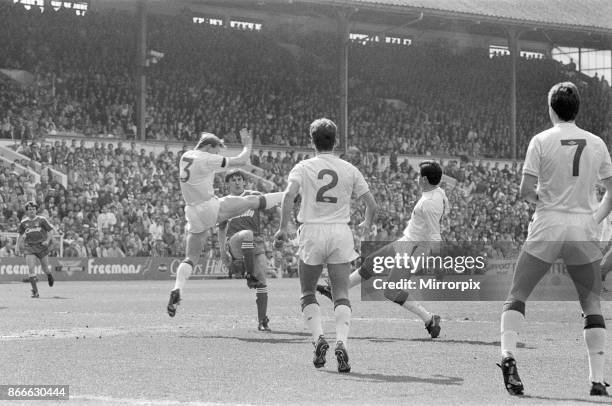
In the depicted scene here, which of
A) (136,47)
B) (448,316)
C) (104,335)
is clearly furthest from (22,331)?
(136,47)

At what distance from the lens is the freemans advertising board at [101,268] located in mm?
31703

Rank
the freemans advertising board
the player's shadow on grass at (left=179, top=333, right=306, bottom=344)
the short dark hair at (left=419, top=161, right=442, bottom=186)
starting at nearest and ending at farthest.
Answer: the player's shadow on grass at (left=179, top=333, right=306, bottom=344)
the short dark hair at (left=419, top=161, right=442, bottom=186)
the freemans advertising board

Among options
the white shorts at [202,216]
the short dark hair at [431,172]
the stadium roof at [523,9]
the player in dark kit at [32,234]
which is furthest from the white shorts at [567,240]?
the stadium roof at [523,9]

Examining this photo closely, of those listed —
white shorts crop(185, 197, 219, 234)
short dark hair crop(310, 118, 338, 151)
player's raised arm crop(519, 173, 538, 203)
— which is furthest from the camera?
white shorts crop(185, 197, 219, 234)

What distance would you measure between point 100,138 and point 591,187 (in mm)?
31265

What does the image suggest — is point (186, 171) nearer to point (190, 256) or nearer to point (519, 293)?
point (190, 256)

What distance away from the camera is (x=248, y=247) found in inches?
548

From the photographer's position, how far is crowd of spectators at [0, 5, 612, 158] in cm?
3991

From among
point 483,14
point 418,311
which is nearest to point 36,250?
point 418,311

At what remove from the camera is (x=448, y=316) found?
16.6 metres

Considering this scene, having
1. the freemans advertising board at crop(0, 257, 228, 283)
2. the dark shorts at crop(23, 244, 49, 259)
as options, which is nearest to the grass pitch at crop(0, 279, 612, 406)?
the dark shorts at crop(23, 244, 49, 259)

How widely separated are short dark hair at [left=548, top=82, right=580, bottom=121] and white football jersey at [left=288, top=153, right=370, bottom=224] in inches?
88.0

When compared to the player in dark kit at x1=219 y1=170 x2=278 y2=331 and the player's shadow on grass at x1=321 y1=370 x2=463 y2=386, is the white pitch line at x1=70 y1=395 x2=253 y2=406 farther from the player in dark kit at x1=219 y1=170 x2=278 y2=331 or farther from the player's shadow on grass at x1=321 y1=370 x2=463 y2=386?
the player in dark kit at x1=219 y1=170 x2=278 y2=331
